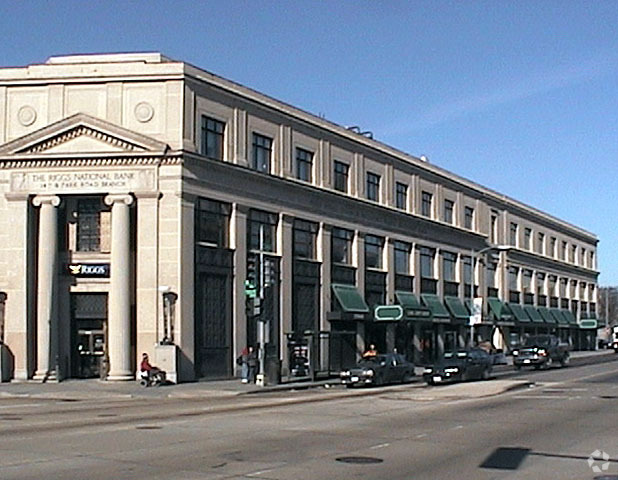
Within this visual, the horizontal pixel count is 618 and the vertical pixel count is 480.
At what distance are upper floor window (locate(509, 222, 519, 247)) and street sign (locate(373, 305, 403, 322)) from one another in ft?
108

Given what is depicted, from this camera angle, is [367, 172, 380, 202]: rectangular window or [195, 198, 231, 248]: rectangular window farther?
[367, 172, 380, 202]: rectangular window

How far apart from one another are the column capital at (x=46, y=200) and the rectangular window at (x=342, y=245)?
17.9 m

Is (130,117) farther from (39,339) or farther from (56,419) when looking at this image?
(56,419)

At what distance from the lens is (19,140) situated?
4619cm

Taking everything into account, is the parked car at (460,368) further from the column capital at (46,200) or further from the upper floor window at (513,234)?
the upper floor window at (513,234)

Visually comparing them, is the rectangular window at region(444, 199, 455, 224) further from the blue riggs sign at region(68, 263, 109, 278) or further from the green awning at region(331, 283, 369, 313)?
the blue riggs sign at region(68, 263, 109, 278)

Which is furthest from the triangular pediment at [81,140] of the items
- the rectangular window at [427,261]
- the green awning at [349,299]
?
the rectangular window at [427,261]

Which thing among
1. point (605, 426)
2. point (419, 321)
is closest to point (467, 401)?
point (605, 426)

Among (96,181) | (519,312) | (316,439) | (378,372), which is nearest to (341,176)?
(96,181)

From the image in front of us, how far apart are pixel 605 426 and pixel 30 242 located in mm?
30602

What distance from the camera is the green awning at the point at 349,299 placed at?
57625 millimetres

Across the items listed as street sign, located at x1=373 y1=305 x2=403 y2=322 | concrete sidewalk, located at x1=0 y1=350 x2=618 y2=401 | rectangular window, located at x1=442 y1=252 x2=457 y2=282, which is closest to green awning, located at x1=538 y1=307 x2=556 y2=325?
rectangular window, located at x1=442 y1=252 x2=457 y2=282

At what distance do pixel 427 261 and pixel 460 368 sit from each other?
2796 cm

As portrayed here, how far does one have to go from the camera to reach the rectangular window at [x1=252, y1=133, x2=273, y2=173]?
51.0 metres
